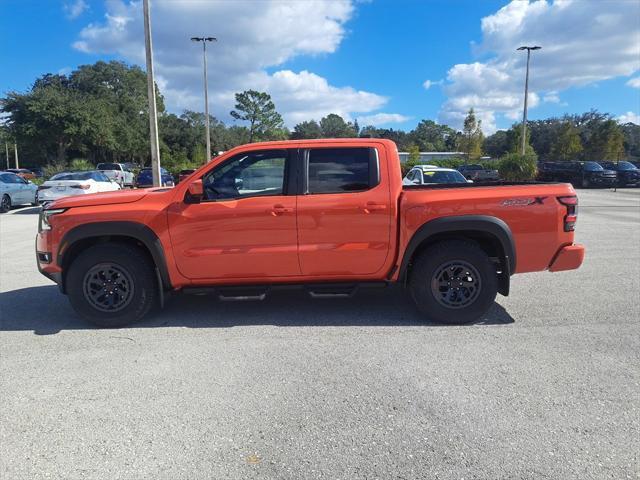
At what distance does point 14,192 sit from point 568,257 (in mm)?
18937

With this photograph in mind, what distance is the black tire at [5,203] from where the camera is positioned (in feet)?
55.6

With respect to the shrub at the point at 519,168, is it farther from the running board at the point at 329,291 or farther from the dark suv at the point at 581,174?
the running board at the point at 329,291

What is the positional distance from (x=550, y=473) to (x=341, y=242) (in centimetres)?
274

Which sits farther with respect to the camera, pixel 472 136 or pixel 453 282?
pixel 472 136

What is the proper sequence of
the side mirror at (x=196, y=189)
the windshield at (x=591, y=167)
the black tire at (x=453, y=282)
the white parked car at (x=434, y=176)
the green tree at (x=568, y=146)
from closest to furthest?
the side mirror at (x=196, y=189), the black tire at (x=453, y=282), the white parked car at (x=434, y=176), the windshield at (x=591, y=167), the green tree at (x=568, y=146)

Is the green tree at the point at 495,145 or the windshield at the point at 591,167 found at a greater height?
the green tree at the point at 495,145

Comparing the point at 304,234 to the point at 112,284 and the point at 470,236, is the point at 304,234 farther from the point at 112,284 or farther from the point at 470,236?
the point at 112,284

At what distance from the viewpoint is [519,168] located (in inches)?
1216

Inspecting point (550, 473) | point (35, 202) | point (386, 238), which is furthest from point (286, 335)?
point (35, 202)

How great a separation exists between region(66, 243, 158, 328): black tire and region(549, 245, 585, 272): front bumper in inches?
165

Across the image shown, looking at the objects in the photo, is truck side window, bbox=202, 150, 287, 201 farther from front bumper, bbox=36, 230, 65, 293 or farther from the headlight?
front bumper, bbox=36, 230, 65, 293

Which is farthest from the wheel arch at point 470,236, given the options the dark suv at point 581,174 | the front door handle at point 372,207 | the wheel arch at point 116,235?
the dark suv at point 581,174

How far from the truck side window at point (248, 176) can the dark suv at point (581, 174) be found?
30.2 m

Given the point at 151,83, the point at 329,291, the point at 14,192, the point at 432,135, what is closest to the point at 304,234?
the point at 329,291
